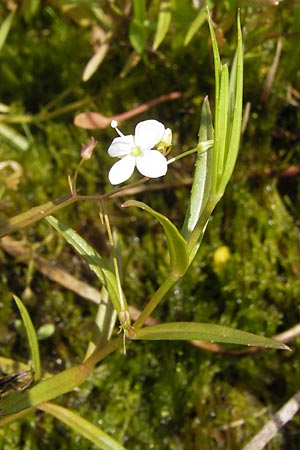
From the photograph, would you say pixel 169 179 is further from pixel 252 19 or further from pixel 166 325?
pixel 166 325

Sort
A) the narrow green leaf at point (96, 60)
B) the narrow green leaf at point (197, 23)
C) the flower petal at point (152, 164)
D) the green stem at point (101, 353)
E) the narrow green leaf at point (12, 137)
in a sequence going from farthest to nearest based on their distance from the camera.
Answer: the narrow green leaf at point (12, 137) < the narrow green leaf at point (96, 60) < the narrow green leaf at point (197, 23) < the green stem at point (101, 353) < the flower petal at point (152, 164)

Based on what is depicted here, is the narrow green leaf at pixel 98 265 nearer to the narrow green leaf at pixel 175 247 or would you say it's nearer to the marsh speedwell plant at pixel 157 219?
the marsh speedwell plant at pixel 157 219

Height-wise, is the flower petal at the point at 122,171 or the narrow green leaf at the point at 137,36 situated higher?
the narrow green leaf at the point at 137,36

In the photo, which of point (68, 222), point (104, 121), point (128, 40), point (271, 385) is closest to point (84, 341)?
point (68, 222)

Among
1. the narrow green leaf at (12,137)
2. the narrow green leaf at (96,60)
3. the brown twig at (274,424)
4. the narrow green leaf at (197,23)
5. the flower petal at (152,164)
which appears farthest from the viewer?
the narrow green leaf at (12,137)

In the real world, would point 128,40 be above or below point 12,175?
above

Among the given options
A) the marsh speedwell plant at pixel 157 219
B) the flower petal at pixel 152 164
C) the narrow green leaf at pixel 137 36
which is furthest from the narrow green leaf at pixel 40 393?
the narrow green leaf at pixel 137 36

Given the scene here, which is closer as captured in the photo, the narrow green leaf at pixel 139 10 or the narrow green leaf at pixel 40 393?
the narrow green leaf at pixel 40 393
